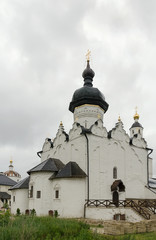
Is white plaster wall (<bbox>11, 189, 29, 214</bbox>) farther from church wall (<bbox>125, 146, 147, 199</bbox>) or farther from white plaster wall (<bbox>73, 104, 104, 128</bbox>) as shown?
church wall (<bbox>125, 146, 147, 199</bbox>)

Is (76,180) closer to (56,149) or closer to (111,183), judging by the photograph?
(111,183)

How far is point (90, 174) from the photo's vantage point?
65.0 ft

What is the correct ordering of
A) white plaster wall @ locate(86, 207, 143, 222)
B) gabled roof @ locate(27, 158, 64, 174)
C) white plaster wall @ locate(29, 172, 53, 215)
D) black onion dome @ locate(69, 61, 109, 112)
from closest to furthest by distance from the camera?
white plaster wall @ locate(86, 207, 143, 222)
white plaster wall @ locate(29, 172, 53, 215)
gabled roof @ locate(27, 158, 64, 174)
black onion dome @ locate(69, 61, 109, 112)

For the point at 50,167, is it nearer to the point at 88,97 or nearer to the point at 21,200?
the point at 21,200

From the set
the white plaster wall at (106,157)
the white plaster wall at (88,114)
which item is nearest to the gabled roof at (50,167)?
the white plaster wall at (106,157)

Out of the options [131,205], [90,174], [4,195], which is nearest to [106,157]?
[90,174]

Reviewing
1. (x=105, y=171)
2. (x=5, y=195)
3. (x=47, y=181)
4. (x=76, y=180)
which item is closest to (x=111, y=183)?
(x=105, y=171)

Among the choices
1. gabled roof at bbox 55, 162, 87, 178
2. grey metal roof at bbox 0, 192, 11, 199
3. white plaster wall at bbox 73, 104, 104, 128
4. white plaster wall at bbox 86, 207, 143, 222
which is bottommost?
grey metal roof at bbox 0, 192, 11, 199

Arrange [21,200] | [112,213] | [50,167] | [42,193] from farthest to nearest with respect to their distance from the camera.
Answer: [21,200] < [50,167] < [42,193] < [112,213]

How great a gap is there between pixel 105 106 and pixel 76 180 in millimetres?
9716

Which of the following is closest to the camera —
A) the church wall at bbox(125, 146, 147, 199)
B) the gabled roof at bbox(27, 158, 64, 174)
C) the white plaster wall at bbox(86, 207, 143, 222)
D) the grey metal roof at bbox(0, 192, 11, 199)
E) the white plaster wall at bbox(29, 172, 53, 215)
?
the white plaster wall at bbox(86, 207, 143, 222)

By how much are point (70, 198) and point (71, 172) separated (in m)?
1.94

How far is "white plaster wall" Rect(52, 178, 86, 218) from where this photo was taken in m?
18.3

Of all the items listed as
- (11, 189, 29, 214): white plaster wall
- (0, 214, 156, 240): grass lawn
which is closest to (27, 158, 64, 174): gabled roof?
(11, 189, 29, 214): white plaster wall
